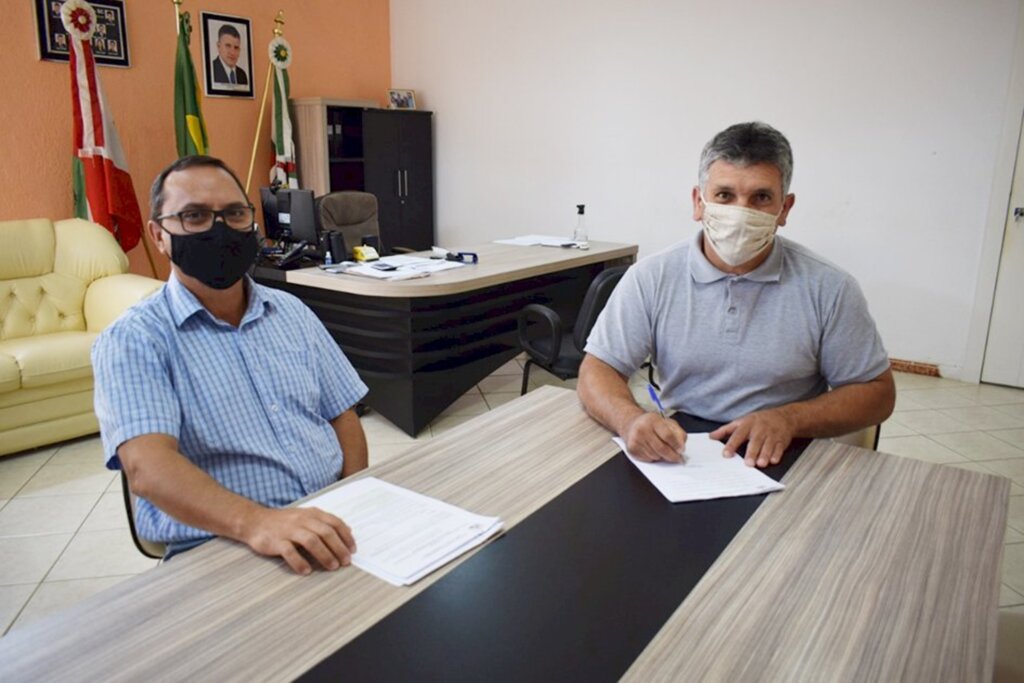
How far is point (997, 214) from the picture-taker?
3.98 metres

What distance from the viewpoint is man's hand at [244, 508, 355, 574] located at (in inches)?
37.1

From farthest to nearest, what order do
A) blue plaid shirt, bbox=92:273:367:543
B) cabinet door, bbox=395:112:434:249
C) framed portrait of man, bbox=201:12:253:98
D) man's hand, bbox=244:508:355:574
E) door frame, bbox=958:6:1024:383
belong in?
cabinet door, bbox=395:112:434:249, framed portrait of man, bbox=201:12:253:98, door frame, bbox=958:6:1024:383, blue plaid shirt, bbox=92:273:367:543, man's hand, bbox=244:508:355:574

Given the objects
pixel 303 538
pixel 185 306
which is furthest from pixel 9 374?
pixel 303 538

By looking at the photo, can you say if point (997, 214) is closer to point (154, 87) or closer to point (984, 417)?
point (984, 417)

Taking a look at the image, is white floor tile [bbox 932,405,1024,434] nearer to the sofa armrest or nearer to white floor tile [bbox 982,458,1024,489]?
white floor tile [bbox 982,458,1024,489]

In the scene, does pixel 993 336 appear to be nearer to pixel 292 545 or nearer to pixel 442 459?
pixel 442 459

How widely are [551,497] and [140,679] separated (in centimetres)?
62

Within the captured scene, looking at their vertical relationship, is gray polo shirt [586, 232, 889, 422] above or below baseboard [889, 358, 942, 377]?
above

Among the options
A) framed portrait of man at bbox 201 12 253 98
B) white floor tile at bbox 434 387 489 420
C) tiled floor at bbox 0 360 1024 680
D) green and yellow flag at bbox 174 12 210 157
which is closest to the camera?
tiled floor at bbox 0 360 1024 680

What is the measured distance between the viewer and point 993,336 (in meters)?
4.12

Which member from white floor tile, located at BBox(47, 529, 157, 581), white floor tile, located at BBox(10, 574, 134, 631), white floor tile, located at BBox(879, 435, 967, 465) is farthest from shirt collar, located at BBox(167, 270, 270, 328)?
white floor tile, located at BBox(879, 435, 967, 465)

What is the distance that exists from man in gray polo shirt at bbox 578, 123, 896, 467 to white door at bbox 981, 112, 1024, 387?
3.19m

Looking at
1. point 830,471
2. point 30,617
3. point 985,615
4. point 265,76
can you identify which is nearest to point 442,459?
point 830,471

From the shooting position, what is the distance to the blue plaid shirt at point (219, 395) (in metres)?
1.23
